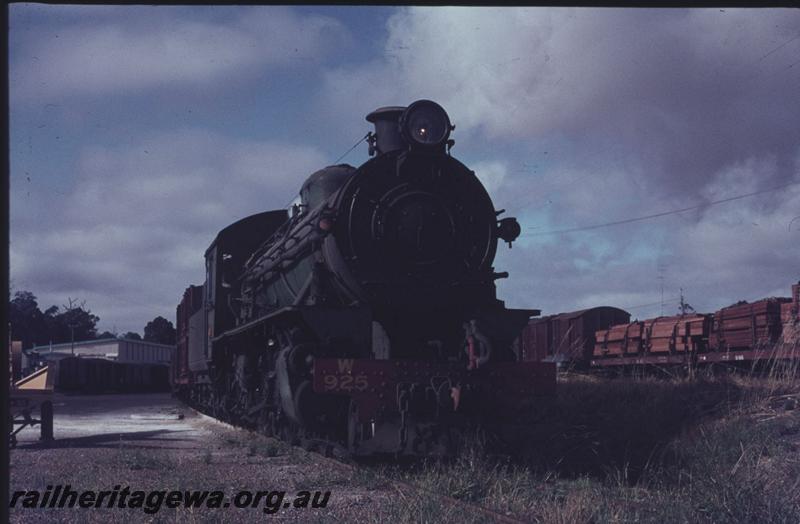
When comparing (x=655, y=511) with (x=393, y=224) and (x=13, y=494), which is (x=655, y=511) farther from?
(x=13, y=494)

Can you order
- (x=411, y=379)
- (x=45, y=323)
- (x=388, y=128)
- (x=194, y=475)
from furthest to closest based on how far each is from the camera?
(x=45, y=323) < (x=388, y=128) < (x=411, y=379) < (x=194, y=475)

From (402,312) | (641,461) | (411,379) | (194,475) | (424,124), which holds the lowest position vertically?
(641,461)

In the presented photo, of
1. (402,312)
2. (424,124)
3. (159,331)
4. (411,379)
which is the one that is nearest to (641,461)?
(411,379)

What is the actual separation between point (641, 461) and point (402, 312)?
10.7 feet

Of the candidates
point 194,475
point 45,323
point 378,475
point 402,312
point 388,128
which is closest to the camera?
point 378,475

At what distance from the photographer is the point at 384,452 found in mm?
8547

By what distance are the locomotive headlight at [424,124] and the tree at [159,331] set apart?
74.1m

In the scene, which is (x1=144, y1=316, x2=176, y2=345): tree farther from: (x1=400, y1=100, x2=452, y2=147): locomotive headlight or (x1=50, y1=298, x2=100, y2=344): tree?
(x1=400, y1=100, x2=452, y2=147): locomotive headlight

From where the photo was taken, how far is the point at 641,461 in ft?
31.1

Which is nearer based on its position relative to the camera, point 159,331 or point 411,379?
point 411,379

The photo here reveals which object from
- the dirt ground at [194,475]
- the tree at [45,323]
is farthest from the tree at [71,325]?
the dirt ground at [194,475]

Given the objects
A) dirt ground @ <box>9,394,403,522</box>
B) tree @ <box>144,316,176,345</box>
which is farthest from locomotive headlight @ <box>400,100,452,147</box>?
tree @ <box>144,316,176,345</box>

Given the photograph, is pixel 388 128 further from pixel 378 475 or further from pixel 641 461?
pixel 641 461

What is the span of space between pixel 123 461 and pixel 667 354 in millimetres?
Answer: 16784
